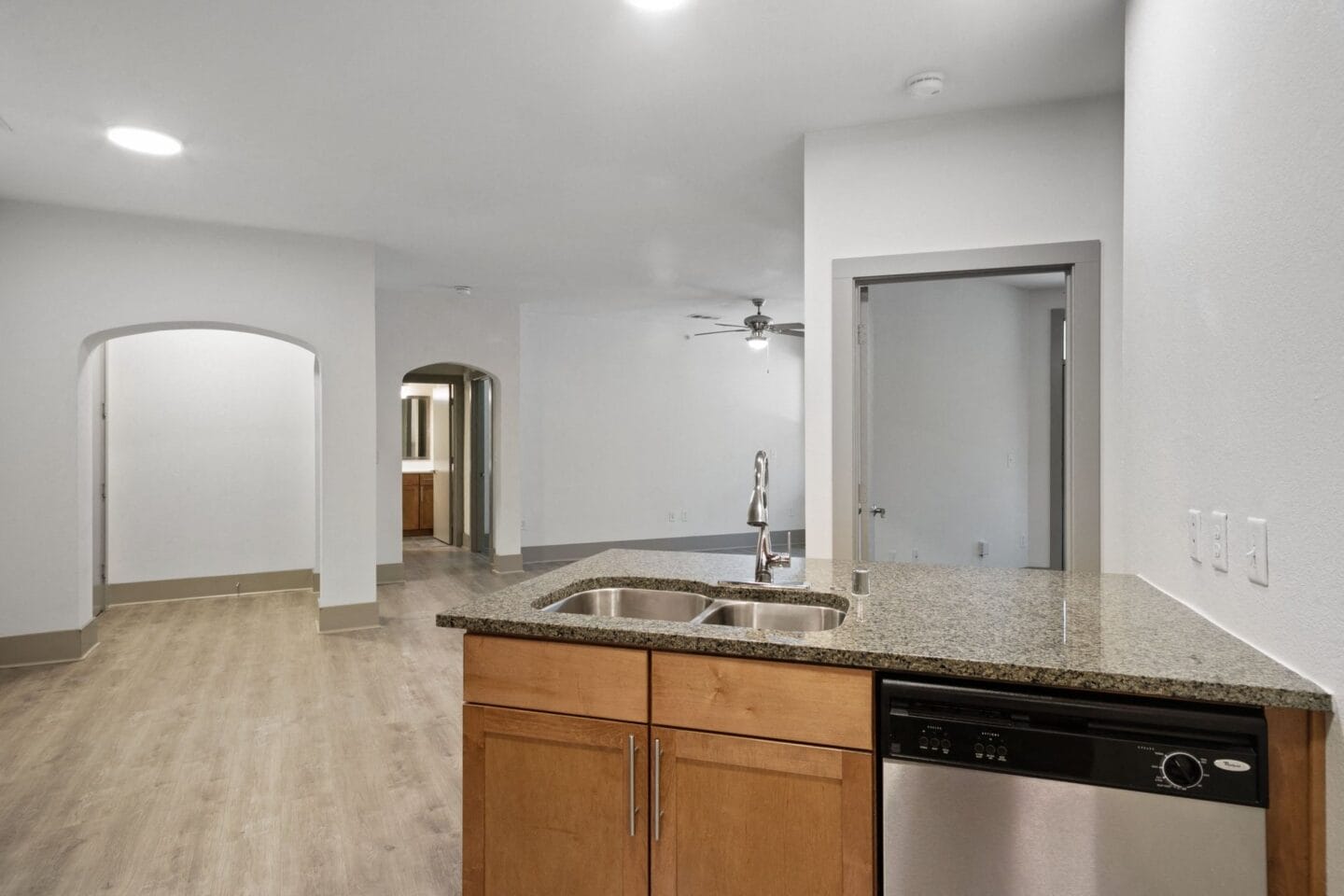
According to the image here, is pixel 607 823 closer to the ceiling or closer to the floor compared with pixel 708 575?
closer to the floor

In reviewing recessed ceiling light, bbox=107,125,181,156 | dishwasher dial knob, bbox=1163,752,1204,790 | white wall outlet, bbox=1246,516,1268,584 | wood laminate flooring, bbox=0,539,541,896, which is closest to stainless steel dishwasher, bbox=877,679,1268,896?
dishwasher dial knob, bbox=1163,752,1204,790

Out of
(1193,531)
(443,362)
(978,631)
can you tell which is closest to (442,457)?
(443,362)

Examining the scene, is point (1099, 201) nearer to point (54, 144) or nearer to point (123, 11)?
point (123, 11)

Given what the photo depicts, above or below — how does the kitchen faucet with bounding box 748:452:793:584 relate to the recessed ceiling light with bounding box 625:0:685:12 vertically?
below

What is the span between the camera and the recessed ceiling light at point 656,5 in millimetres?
2239

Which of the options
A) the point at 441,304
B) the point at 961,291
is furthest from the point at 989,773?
the point at 441,304

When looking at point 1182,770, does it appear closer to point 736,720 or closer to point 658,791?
point 736,720

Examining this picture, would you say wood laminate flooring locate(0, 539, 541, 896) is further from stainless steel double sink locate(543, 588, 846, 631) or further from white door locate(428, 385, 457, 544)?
white door locate(428, 385, 457, 544)

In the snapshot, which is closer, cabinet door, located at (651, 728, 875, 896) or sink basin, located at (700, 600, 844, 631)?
cabinet door, located at (651, 728, 875, 896)

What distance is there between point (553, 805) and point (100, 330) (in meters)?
4.35

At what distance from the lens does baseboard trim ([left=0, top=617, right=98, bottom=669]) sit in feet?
13.7

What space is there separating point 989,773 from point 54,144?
4377mm

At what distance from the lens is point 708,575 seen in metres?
Answer: 2.20

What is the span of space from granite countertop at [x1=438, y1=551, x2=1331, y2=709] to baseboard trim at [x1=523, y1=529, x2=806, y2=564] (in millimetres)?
5247
